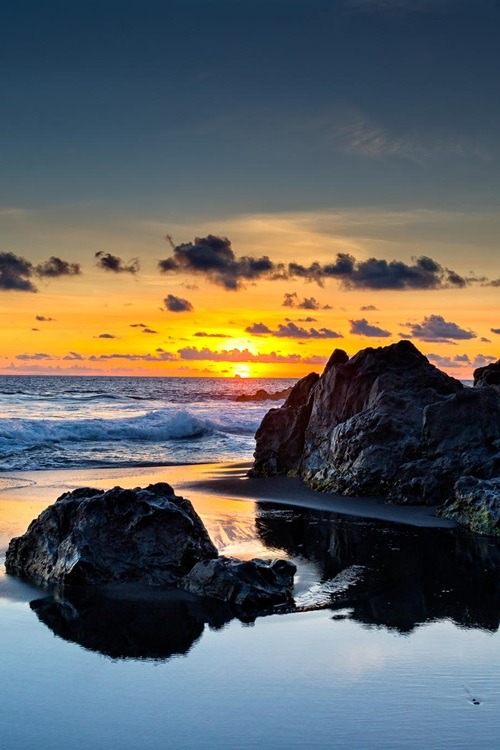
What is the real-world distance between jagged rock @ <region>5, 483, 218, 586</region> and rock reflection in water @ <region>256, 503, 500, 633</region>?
1832 millimetres

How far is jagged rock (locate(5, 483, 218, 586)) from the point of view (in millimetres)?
9156

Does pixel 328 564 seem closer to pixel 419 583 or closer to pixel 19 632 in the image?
pixel 419 583

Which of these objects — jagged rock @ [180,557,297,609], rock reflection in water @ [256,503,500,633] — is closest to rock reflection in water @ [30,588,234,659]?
jagged rock @ [180,557,297,609]

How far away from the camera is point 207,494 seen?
16.4 metres

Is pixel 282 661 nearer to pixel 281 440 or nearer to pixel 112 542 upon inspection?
pixel 112 542

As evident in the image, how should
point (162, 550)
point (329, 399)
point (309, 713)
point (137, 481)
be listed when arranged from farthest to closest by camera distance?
1. point (329, 399)
2. point (137, 481)
3. point (162, 550)
4. point (309, 713)

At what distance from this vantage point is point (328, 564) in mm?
10102

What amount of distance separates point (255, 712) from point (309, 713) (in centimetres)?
39

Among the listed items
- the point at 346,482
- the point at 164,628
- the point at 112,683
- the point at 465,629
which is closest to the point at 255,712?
the point at 112,683

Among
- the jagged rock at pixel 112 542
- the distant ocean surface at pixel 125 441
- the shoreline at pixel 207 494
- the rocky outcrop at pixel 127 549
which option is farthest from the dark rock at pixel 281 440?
the jagged rock at pixel 112 542

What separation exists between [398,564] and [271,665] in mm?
4239

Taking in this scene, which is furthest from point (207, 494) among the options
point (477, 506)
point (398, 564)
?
point (398, 564)

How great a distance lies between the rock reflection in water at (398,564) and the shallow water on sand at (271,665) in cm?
4

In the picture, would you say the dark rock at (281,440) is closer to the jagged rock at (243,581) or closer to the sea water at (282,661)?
the sea water at (282,661)
